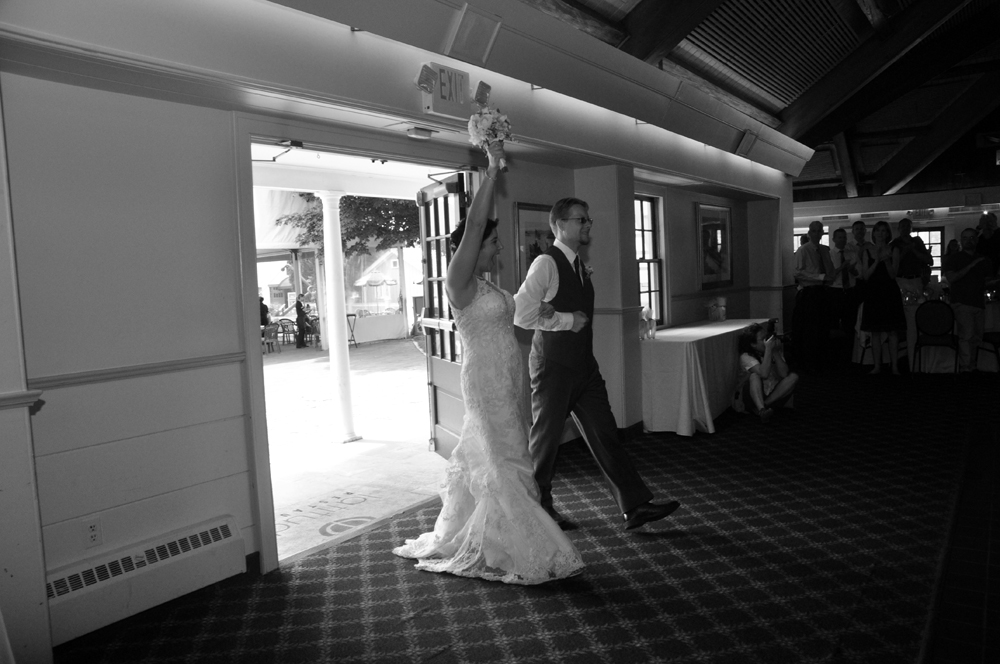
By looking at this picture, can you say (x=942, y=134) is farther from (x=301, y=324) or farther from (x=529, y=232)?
(x=301, y=324)

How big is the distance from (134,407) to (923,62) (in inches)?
398

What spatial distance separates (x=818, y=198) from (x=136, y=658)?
1656 centimetres

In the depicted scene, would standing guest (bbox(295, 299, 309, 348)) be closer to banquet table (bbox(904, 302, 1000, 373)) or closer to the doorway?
the doorway

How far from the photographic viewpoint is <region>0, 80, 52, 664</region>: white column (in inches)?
101

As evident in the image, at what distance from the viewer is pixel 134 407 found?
3.29 meters

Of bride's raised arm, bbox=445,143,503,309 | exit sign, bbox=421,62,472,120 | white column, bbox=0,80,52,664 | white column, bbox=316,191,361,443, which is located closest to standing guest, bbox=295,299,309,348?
white column, bbox=316,191,361,443

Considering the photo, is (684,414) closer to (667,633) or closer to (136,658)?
(667,633)

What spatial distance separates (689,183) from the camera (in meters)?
7.73

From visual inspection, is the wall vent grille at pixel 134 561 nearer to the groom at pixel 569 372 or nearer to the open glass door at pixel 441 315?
the groom at pixel 569 372

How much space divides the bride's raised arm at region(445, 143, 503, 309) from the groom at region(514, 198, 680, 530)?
1.85 feet

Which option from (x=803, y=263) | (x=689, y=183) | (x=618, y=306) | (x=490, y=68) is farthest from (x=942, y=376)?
(x=490, y=68)

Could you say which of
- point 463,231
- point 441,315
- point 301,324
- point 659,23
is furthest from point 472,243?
point 301,324

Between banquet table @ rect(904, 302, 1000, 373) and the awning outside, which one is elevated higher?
the awning outside

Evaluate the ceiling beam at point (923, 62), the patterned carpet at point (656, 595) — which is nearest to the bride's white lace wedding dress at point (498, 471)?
the patterned carpet at point (656, 595)
